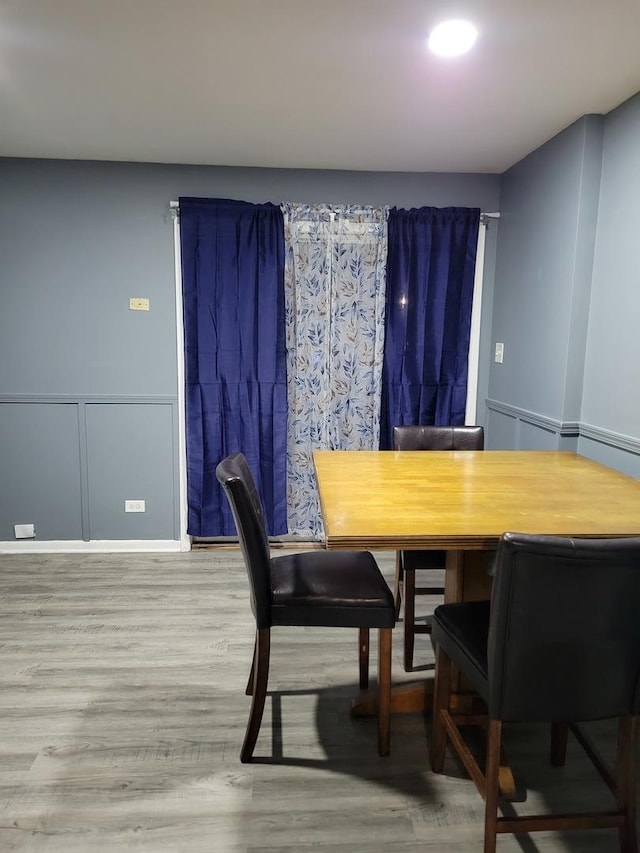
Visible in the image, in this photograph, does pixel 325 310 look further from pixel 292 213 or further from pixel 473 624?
pixel 473 624

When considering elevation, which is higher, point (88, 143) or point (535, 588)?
point (88, 143)

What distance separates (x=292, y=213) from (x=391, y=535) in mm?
2538

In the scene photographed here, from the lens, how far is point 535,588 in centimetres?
128

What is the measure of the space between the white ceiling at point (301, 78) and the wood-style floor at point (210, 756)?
93.3 inches

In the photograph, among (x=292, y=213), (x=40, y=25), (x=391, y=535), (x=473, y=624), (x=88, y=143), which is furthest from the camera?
(x=292, y=213)

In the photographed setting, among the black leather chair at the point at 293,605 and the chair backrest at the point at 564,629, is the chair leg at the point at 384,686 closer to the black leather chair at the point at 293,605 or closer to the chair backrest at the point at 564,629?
the black leather chair at the point at 293,605

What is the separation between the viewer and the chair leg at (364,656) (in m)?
2.23

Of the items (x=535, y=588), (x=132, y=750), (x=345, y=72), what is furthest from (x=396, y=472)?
(x=345, y=72)

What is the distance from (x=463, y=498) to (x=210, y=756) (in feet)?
3.89

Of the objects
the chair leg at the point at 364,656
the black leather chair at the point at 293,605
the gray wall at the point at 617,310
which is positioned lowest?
the chair leg at the point at 364,656

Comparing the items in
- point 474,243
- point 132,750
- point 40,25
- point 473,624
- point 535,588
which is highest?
point 40,25

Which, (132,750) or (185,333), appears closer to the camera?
(132,750)

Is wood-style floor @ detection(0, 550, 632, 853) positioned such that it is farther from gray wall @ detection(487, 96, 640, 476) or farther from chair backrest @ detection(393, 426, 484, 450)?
gray wall @ detection(487, 96, 640, 476)

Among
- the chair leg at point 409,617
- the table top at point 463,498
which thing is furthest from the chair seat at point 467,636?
the chair leg at point 409,617
